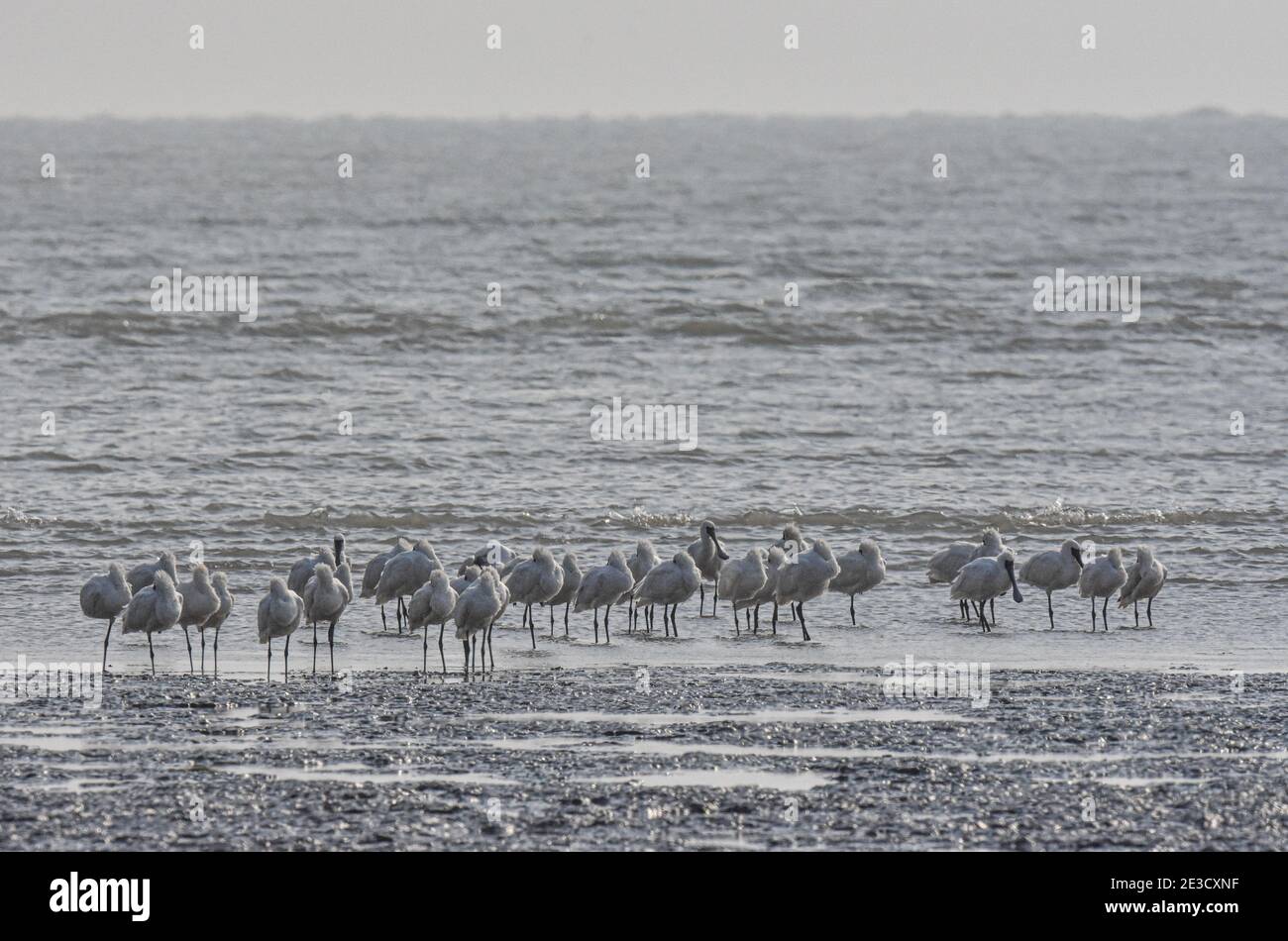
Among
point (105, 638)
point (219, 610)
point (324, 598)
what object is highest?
point (324, 598)

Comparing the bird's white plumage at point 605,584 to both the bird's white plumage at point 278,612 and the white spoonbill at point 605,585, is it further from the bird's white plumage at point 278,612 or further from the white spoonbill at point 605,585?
the bird's white plumage at point 278,612

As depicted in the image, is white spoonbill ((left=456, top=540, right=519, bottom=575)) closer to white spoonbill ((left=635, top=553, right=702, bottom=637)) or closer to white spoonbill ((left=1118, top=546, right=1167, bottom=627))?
white spoonbill ((left=635, top=553, right=702, bottom=637))

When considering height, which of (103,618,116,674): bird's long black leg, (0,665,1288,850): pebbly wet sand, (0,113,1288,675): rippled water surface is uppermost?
(0,113,1288,675): rippled water surface

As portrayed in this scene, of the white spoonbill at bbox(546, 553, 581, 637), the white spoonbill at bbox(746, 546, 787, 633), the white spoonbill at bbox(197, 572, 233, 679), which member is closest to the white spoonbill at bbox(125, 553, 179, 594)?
the white spoonbill at bbox(197, 572, 233, 679)

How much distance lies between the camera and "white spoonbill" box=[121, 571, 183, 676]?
1444 centimetres

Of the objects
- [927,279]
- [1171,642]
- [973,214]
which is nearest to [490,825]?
[1171,642]

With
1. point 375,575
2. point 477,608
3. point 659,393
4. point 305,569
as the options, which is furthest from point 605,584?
point 659,393

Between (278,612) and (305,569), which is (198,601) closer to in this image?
(278,612)

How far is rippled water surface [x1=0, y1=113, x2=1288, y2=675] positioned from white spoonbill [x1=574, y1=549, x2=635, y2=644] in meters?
0.42

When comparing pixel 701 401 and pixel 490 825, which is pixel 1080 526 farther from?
pixel 490 825

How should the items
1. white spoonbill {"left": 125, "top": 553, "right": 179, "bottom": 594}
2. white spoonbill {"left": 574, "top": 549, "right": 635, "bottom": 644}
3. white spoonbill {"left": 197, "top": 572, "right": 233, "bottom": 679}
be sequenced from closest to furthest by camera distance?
white spoonbill {"left": 197, "top": 572, "right": 233, "bottom": 679} → white spoonbill {"left": 125, "top": 553, "right": 179, "bottom": 594} → white spoonbill {"left": 574, "top": 549, "right": 635, "bottom": 644}

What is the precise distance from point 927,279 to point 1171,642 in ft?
96.5

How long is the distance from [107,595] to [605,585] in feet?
13.4

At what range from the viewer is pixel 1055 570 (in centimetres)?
1697
